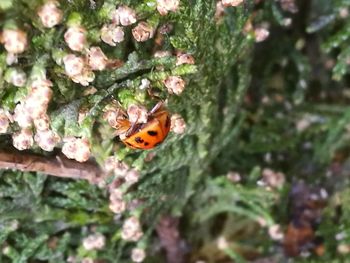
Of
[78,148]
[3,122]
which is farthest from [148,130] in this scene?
[3,122]

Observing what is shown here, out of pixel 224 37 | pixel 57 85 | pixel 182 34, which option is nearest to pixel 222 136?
pixel 224 37

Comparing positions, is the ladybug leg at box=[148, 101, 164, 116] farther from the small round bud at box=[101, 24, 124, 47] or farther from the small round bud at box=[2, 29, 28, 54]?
the small round bud at box=[2, 29, 28, 54]

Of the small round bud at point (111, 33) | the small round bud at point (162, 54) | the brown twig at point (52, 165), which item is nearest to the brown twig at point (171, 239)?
the brown twig at point (52, 165)

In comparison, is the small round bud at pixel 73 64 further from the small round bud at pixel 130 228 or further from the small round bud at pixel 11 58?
the small round bud at pixel 130 228

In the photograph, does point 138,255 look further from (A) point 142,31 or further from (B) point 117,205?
(A) point 142,31

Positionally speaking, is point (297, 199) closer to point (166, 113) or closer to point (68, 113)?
point (166, 113)

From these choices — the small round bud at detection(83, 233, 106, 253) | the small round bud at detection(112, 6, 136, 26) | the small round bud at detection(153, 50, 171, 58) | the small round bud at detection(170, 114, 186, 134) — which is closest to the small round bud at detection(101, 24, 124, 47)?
the small round bud at detection(112, 6, 136, 26)

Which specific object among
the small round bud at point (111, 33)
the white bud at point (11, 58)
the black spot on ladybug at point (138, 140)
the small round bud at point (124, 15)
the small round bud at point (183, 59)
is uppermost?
the small round bud at point (183, 59)
